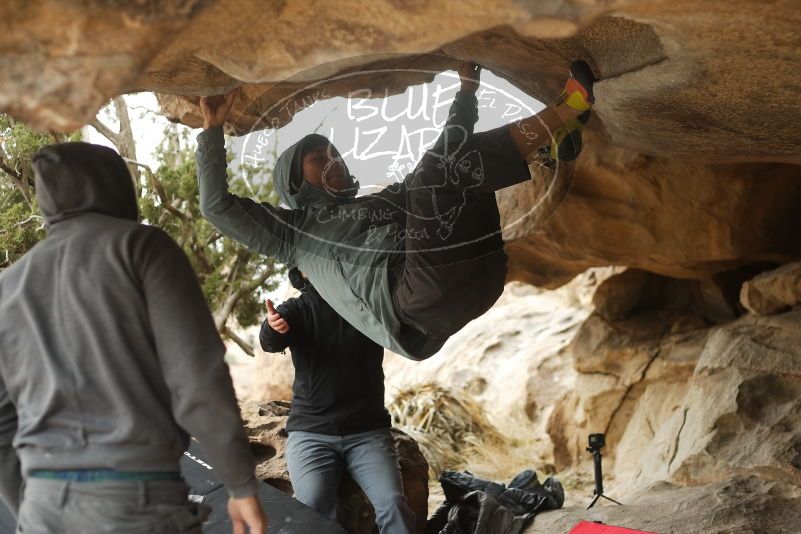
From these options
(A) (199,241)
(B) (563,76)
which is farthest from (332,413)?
(A) (199,241)

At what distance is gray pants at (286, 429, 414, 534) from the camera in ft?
12.5

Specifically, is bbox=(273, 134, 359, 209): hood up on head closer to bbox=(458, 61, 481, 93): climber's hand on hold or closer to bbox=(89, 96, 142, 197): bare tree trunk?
bbox=(458, 61, 481, 93): climber's hand on hold

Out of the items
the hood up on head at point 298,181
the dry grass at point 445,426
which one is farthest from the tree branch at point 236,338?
the hood up on head at point 298,181

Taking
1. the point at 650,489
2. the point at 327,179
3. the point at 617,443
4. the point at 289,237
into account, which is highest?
the point at 327,179

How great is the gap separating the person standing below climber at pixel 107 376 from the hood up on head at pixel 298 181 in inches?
40.4

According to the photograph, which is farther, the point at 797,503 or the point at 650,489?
the point at 650,489

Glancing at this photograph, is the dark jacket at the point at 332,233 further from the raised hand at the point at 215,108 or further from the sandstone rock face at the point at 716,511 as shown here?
the sandstone rock face at the point at 716,511

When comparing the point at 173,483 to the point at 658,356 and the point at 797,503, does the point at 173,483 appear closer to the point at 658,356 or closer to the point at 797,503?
the point at 797,503

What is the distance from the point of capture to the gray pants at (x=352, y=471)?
3.82 m

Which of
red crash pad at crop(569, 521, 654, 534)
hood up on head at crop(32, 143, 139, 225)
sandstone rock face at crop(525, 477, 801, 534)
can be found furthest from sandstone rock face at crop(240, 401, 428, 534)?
hood up on head at crop(32, 143, 139, 225)

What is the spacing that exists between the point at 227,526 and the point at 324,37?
225cm

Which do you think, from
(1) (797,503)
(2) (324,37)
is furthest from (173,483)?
(1) (797,503)

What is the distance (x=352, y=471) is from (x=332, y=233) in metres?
1.28

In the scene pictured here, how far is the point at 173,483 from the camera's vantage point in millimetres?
2080
